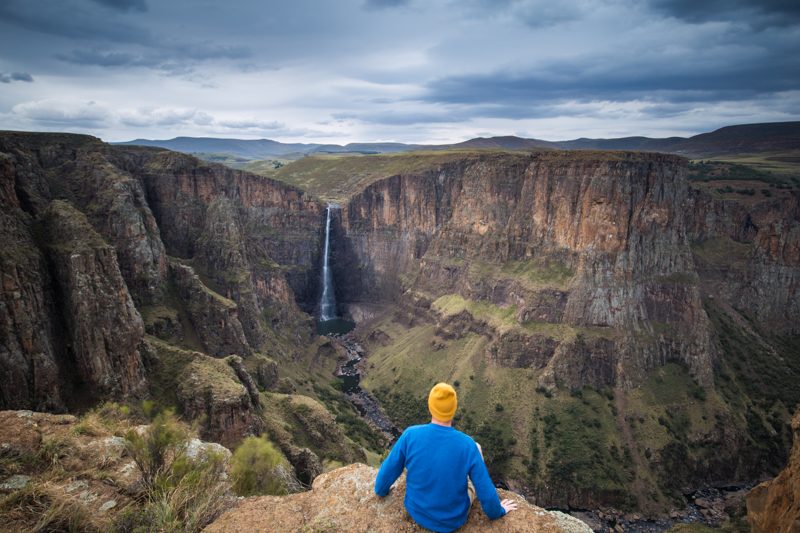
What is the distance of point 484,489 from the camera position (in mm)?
10320

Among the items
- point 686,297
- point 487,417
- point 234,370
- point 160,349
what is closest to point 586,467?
point 487,417

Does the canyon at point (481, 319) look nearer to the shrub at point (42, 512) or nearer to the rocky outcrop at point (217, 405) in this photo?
the rocky outcrop at point (217, 405)

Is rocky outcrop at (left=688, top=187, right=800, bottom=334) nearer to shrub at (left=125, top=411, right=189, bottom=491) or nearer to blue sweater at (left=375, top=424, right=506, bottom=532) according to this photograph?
blue sweater at (left=375, top=424, right=506, bottom=532)

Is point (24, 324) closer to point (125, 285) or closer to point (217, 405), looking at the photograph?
point (125, 285)

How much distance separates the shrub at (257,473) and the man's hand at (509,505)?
11.7 meters

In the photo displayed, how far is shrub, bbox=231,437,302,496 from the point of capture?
20184 mm

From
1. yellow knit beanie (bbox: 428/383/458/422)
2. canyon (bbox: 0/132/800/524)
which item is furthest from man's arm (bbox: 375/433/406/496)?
canyon (bbox: 0/132/800/524)

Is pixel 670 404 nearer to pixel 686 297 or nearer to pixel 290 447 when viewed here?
pixel 686 297

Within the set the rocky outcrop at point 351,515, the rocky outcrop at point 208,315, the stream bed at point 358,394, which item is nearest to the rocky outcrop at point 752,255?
the stream bed at point 358,394

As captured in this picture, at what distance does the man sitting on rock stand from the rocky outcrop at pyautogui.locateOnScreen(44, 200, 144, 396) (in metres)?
36.4

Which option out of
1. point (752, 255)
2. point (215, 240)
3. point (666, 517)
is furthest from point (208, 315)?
point (752, 255)

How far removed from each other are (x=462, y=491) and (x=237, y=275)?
7364 centimetres

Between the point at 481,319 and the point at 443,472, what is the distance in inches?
3105

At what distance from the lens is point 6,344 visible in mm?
32844
